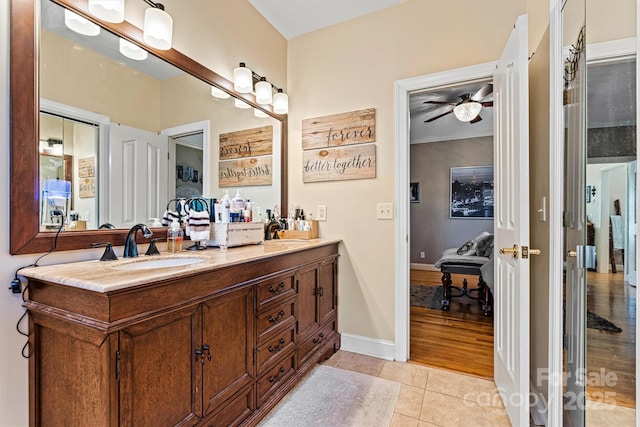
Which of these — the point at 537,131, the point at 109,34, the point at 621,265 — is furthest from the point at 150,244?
the point at 537,131

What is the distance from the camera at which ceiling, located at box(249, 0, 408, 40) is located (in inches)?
88.7

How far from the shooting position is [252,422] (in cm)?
146

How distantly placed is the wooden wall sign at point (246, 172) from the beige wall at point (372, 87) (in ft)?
0.95

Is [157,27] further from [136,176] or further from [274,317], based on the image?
[274,317]

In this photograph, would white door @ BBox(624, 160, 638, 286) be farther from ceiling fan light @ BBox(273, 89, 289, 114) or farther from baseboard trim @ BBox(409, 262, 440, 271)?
baseboard trim @ BBox(409, 262, 440, 271)

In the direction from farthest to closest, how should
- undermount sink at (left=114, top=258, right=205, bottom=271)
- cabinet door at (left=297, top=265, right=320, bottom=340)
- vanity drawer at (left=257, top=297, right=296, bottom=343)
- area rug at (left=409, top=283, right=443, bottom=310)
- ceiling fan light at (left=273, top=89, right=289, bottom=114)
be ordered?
1. area rug at (left=409, top=283, right=443, bottom=310)
2. ceiling fan light at (left=273, top=89, right=289, bottom=114)
3. cabinet door at (left=297, top=265, right=320, bottom=340)
4. vanity drawer at (left=257, top=297, right=296, bottom=343)
5. undermount sink at (left=114, top=258, right=205, bottom=271)

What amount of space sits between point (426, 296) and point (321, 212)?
2.28 meters

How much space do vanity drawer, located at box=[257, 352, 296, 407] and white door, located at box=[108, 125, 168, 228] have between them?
1087 mm

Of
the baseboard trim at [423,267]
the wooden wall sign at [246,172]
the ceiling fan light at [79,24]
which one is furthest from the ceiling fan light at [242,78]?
the baseboard trim at [423,267]

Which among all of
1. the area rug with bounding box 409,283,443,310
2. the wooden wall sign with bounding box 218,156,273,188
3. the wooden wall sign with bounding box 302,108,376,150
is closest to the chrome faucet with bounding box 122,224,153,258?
the wooden wall sign with bounding box 218,156,273,188

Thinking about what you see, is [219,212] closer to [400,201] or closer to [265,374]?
[265,374]

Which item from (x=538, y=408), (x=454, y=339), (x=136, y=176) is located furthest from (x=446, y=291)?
(x=136, y=176)

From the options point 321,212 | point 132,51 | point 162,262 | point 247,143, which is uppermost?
point 132,51

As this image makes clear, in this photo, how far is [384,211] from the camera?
2293 mm
